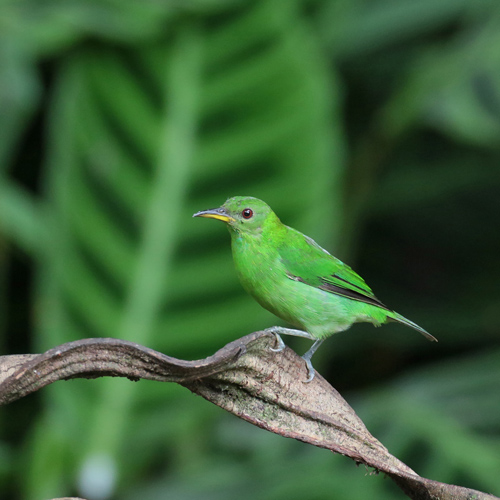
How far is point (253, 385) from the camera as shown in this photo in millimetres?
802

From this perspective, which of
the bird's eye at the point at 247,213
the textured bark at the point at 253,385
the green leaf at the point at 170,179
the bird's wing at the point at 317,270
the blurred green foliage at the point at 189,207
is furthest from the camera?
the green leaf at the point at 170,179

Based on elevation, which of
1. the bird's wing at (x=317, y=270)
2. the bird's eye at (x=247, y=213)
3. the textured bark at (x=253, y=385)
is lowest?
the textured bark at (x=253, y=385)

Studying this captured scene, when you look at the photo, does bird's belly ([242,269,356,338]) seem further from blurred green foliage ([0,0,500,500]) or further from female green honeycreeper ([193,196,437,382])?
blurred green foliage ([0,0,500,500])

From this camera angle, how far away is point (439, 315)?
3.23 meters

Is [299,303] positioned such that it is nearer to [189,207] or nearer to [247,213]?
Result: [247,213]

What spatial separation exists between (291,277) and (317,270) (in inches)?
2.4

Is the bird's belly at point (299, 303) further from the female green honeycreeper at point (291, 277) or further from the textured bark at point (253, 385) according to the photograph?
the textured bark at point (253, 385)

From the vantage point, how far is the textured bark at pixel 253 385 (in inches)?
27.6

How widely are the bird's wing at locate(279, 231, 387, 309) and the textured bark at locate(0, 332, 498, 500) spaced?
58 cm

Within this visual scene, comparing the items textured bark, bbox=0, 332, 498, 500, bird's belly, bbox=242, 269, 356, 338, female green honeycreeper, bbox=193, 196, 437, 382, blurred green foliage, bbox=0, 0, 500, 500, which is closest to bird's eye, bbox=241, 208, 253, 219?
female green honeycreeper, bbox=193, 196, 437, 382

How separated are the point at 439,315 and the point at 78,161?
1648 millimetres

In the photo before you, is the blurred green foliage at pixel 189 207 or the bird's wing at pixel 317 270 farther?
the blurred green foliage at pixel 189 207

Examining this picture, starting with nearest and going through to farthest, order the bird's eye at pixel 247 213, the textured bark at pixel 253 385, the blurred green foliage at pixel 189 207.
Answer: the textured bark at pixel 253 385
the bird's eye at pixel 247 213
the blurred green foliage at pixel 189 207

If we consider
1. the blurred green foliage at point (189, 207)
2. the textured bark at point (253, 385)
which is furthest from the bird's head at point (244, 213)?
the blurred green foliage at point (189, 207)
